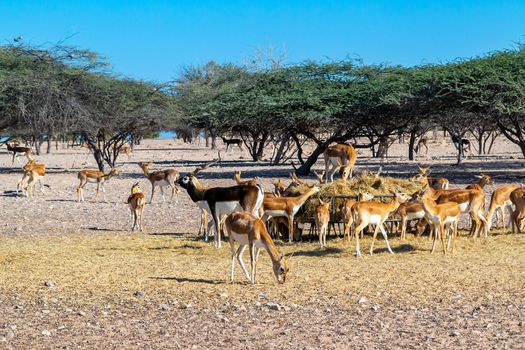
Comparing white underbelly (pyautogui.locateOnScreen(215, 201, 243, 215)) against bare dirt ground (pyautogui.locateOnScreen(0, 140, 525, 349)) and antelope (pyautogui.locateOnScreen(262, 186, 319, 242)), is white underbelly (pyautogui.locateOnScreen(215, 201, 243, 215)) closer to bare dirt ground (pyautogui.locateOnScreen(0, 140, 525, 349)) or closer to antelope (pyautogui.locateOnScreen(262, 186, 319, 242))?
antelope (pyautogui.locateOnScreen(262, 186, 319, 242))

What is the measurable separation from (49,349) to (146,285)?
278cm

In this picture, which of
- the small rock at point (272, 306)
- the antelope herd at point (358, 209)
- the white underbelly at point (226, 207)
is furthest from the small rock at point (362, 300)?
the white underbelly at point (226, 207)

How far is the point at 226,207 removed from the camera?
13.8 meters

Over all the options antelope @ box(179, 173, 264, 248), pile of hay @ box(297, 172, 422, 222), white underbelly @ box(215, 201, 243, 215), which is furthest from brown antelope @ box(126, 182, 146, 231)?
pile of hay @ box(297, 172, 422, 222)

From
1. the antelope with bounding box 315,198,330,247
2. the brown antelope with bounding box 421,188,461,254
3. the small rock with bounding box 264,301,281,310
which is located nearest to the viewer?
the small rock with bounding box 264,301,281,310

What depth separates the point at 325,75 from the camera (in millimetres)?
36312

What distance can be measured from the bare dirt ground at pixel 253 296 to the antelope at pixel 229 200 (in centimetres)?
57

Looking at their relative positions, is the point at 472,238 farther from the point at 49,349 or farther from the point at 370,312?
the point at 49,349

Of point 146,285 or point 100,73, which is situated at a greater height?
point 100,73

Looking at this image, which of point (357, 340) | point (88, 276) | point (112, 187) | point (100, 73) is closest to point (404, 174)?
point (112, 187)

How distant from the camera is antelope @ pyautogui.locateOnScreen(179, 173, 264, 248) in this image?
43.5 ft

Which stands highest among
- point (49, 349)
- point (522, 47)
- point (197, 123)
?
point (522, 47)

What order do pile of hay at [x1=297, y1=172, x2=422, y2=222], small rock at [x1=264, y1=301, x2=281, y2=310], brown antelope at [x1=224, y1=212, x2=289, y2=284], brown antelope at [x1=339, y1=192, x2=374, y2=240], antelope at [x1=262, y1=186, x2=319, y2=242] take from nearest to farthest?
1. small rock at [x1=264, y1=301, x2=281, y2=310]
2. brown antelope at [x1=224, y1=212, x2=289, y2=284]
3. brown antelope at [x1=339, y1=192, x2=374, y2=240]
4. antelope at [x1=262, y1=186, x2=319, y2=242]
5. pile of hay at [x1=297, y1=172, x2=422, y2=222]

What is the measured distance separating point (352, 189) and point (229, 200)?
2.27 m
